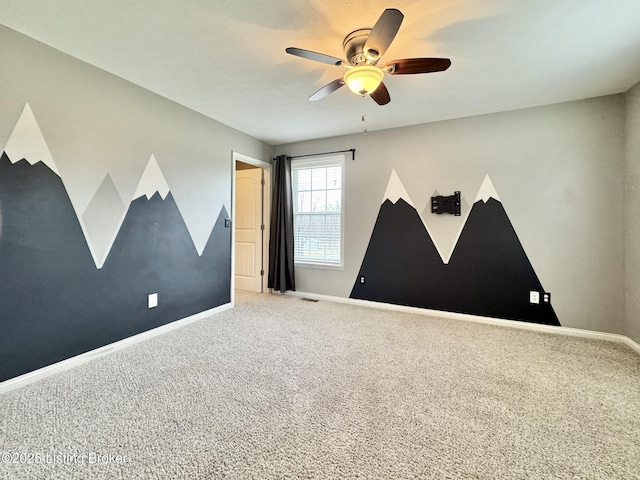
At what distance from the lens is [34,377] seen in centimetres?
204

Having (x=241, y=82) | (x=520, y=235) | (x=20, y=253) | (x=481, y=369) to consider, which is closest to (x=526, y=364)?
(x=481, y=369)

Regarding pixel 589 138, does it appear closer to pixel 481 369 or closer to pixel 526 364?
pixel 526 364

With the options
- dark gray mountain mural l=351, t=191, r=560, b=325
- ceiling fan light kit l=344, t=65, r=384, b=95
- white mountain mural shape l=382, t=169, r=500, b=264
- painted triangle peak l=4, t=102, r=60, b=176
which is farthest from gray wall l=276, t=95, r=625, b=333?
painted triangle peak l=4, t=102, r=60, b=176

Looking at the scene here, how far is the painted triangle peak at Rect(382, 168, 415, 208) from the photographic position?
3773 mm

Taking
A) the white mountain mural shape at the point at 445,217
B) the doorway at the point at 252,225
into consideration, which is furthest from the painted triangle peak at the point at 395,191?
the doorway at the point at 252,225

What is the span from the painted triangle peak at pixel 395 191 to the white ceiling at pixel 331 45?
3.07 ft

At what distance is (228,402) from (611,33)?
3674 mm

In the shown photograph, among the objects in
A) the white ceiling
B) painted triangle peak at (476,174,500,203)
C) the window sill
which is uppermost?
the white ceiling

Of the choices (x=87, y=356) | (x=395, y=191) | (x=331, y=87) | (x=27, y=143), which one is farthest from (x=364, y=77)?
(x=87, y=356)

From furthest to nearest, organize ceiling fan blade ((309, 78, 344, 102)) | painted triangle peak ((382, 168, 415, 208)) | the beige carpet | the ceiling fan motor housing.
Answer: painted triangle peak ((382, 168, 415, 208)), ceiling fan blade ((309, 78, 344, 102)), the ceiling fan motor housing, the beige carpet

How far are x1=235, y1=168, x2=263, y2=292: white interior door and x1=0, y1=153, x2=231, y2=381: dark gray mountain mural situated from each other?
66.2 inches

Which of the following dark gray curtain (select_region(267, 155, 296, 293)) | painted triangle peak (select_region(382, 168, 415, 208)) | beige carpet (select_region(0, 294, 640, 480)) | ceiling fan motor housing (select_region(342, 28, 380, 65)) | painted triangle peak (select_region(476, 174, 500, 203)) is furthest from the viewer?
dark gray curtain (select_region(267, 155, 296, 293))

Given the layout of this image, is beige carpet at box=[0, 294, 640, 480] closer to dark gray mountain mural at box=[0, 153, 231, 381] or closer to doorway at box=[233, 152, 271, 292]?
dark gray mountain mural at box=[0, 153, 231, 381]

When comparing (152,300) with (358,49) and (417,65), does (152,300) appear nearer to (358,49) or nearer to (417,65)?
(358,49)
